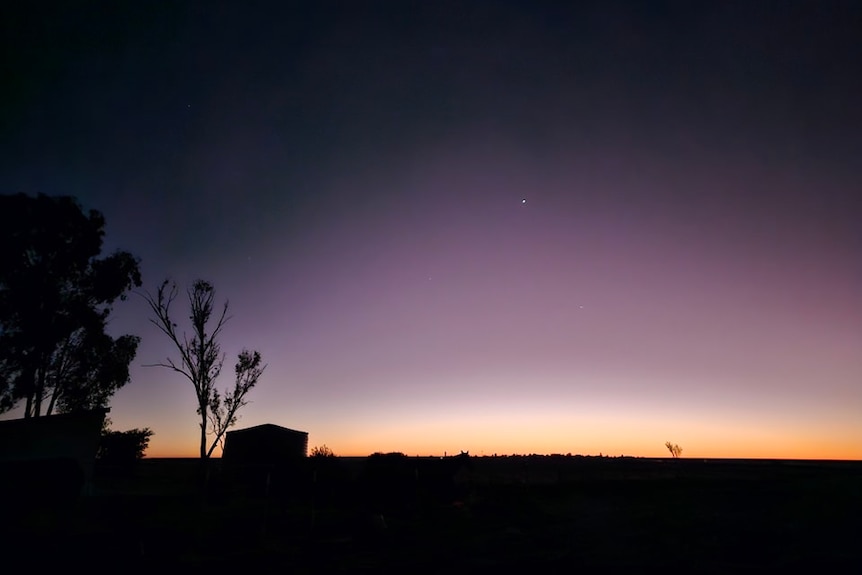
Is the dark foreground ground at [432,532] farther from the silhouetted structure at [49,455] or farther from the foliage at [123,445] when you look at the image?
the foliage at [123,445]

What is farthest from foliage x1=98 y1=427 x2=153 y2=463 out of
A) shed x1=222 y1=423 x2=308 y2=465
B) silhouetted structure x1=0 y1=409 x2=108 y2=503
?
silhouetted structure x1=0 y1=409 x2=108 y2=503

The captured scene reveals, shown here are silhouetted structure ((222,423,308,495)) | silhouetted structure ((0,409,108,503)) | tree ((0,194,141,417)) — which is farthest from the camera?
silhouetted structure ((222,423,308,495))

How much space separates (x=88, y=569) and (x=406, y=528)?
37.7 ft

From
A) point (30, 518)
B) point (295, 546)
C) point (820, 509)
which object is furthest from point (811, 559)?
point (30, 518)

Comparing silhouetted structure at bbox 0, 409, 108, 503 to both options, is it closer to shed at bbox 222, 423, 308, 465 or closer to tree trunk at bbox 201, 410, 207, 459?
tree trunk at bbox 201, 410, 207, 459

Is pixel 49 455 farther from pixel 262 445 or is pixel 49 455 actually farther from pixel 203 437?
pixel 262 445

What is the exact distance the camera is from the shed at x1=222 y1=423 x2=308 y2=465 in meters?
38.9

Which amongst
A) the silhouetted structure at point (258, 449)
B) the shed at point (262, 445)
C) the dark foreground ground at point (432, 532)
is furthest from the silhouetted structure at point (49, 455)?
the shed at point (262, 445)

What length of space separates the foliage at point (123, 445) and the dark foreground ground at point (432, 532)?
68.3ft

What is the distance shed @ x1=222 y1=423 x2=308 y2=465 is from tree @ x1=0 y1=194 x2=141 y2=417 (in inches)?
480

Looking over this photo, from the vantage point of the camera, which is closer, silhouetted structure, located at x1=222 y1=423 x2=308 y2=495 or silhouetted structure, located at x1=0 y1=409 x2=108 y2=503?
silhouetted structure, located at x1=0 y1=409 x2=108 y2=503

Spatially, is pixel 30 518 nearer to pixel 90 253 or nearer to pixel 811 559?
pixel 90 253

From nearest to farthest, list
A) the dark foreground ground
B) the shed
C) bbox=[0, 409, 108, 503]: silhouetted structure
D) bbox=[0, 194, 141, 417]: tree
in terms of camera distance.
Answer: the dark foreground ground
bbox=[0, 409, 108, 503]: silhouetted structure
bbox=[0, 194, 141, 417]: tree
the shed

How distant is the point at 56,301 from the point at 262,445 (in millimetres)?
19189
